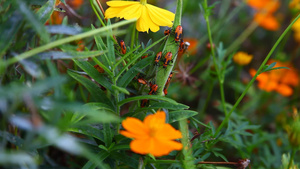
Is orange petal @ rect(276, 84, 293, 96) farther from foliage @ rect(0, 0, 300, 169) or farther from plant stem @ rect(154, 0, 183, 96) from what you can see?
plant stem @ rect(154, 0, 183, 96)

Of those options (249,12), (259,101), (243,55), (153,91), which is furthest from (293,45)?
(153,91)

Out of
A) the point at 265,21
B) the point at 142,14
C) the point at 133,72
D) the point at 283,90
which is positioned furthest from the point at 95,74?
the point at 265,21

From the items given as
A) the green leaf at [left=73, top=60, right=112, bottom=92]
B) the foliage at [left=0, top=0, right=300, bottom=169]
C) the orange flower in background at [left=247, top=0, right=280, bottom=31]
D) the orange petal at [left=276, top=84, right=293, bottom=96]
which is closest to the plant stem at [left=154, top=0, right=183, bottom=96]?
the foliage at [left=0, top=0, right=300, bottom=169]

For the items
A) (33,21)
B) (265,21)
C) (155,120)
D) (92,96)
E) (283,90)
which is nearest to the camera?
(33,21)

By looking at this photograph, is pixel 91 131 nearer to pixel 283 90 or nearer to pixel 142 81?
pixel 142 81

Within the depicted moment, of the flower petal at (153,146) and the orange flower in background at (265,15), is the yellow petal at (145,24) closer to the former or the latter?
the flower petal at (153,146)
